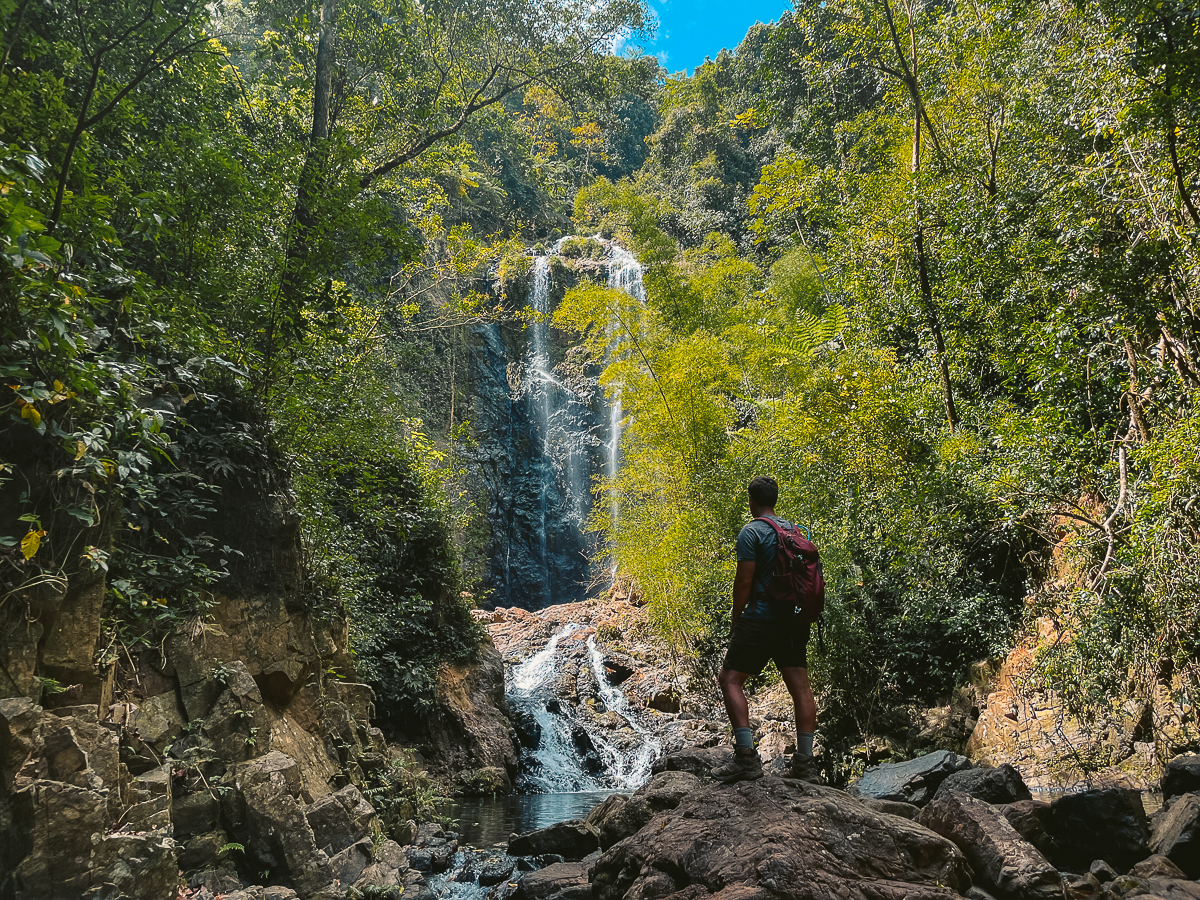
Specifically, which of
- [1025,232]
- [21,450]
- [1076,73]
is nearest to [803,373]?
[1025,232]

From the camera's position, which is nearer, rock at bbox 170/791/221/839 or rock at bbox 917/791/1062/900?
rock at bbox 917/791/1062/900

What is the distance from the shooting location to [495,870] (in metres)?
5.19

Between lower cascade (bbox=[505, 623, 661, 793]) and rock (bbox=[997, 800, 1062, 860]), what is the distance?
22.6 feet

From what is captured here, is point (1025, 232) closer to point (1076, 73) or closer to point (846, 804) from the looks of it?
point (1076, 73)

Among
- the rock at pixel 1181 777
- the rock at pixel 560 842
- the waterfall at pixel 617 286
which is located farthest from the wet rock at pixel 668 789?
the waterfall at pixel 617 286

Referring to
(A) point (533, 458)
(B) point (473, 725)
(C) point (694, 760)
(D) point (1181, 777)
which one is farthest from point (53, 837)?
(A) point (533, 458)

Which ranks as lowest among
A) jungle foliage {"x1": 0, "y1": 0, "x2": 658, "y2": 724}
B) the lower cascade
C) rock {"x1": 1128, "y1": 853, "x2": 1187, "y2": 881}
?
the lower cascade

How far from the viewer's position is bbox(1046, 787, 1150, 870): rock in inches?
131

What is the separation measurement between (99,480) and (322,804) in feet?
8.62

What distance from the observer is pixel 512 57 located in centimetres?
906

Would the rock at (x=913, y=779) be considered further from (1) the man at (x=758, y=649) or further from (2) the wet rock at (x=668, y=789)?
(1) the man at (x=758, y=649)

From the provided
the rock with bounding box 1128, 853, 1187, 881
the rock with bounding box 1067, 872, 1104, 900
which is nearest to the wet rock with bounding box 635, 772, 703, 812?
the rock with bounding box 1067, 872, 1104, 900

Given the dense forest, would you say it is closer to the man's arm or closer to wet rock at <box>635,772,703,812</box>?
the man's arm

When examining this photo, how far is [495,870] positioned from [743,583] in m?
3.79
